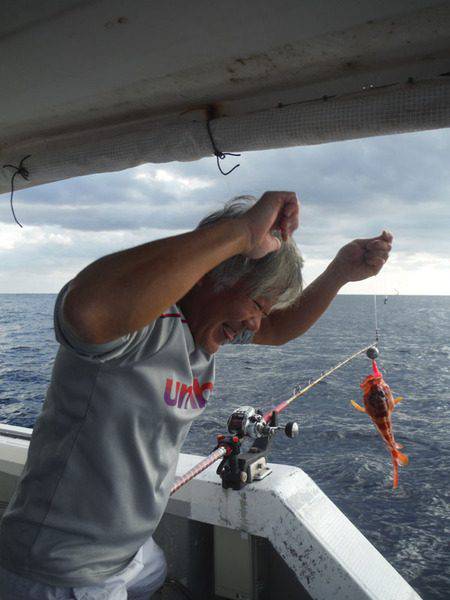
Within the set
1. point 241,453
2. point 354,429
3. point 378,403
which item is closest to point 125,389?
point 241,453

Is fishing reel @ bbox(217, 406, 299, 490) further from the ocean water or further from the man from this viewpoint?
the ocean water

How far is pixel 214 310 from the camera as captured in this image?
149cm

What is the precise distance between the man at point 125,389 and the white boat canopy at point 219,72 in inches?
16.9

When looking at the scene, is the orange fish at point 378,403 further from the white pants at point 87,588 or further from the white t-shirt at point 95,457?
the white t-shirt at point 95,457

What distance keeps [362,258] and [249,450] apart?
1.38m

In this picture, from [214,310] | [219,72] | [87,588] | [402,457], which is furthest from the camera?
[402,457]

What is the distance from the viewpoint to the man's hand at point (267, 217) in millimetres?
1156

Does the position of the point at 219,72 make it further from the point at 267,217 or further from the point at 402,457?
the point at 402,457

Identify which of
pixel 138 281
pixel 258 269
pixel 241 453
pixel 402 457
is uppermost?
pixel 258 269

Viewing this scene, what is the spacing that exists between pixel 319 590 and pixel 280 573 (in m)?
0.48

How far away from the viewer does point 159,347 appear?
123 centimetres

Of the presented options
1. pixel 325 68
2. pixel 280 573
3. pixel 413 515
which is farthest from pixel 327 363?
pixel 325 68

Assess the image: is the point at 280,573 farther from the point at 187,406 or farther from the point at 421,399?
the point at 421,399

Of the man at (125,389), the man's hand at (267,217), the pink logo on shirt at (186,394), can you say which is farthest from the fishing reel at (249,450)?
the man's hand at (267,217)
